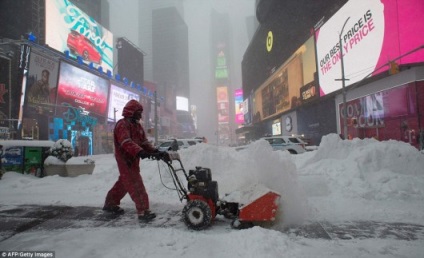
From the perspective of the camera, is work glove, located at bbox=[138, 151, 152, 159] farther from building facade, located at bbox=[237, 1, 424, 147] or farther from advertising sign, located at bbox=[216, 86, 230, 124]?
advertising sign, located at bbox=[216, 86, 230, 124]

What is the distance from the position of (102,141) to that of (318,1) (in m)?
36.0

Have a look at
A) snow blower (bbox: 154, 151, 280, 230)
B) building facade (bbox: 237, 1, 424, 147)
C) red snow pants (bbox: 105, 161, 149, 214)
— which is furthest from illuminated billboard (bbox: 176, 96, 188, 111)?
snow blower (bbox: 154, 151, 280, 230)

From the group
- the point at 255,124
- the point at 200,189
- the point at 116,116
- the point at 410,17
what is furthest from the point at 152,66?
the point at 200,189

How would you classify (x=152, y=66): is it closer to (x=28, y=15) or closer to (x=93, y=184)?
(x=28, y=15)

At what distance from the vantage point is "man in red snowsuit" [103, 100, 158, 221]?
14.2ft

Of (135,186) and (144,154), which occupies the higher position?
(144,154)

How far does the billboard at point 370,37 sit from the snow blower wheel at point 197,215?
1585cm

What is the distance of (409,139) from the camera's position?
1905 centimetres

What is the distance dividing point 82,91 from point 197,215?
36.5 meters

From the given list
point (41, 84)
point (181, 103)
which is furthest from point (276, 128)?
point (181, 103)

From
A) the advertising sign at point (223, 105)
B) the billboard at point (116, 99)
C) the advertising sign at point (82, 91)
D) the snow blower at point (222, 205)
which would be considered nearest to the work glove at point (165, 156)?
the snow blower at point (222, 205)

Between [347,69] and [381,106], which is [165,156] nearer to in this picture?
[381,106]

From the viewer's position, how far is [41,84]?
2838 centimetres

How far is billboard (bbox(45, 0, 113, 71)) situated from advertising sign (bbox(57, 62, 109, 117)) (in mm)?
3154
